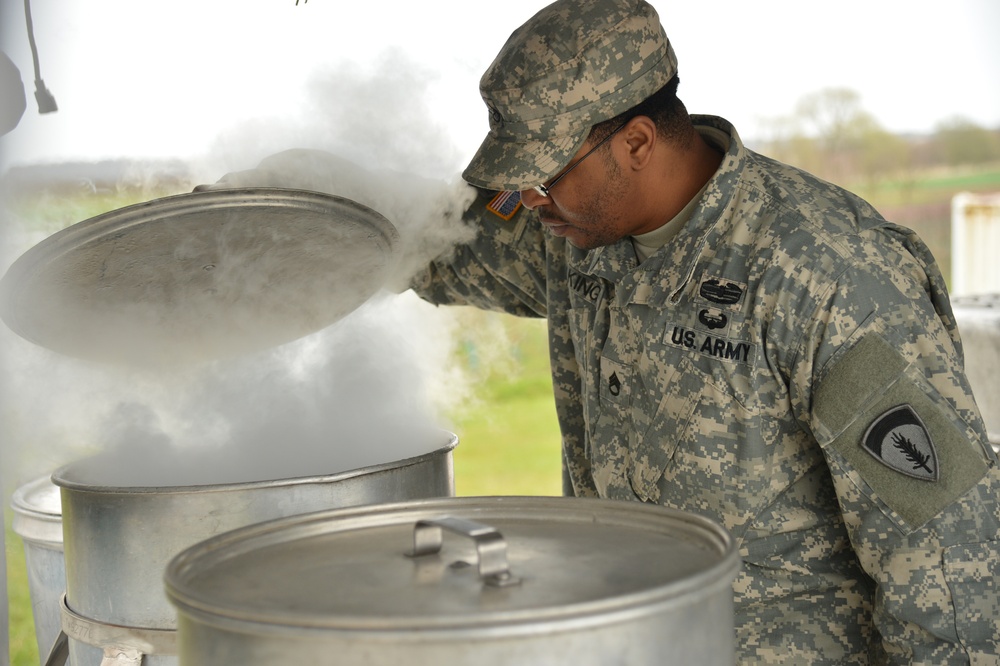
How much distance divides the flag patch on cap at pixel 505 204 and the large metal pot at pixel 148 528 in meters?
1.00

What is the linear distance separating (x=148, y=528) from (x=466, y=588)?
868mm

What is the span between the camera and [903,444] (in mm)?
1935

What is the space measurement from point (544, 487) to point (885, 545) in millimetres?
8356

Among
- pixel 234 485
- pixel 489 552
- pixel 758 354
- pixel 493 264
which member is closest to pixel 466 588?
pixel 489 552

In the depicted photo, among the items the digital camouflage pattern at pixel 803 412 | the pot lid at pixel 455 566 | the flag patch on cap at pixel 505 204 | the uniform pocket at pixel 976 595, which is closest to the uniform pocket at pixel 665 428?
the digital camouflage pattern at pixel 803 412

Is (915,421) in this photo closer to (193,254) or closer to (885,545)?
(885,545)

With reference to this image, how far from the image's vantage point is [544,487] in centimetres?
1023

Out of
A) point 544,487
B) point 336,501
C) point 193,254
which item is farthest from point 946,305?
point 544,487

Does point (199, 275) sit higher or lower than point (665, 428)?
higher

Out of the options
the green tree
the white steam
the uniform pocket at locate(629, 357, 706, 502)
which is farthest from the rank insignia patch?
the green tree

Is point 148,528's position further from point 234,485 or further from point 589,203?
point 589,203

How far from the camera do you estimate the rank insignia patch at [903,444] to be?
192cm

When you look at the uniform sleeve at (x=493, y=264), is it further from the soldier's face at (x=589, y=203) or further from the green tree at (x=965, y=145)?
the green tree at (x=965, y=145)

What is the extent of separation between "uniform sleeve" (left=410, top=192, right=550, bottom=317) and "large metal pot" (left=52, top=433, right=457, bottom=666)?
94cm
